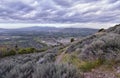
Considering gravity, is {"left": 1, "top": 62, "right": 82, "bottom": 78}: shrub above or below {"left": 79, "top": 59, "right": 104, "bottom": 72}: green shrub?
above

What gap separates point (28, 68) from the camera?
604 centimetres

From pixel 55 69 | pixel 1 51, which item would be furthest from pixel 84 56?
pixel 1 51

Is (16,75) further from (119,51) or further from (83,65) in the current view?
(119,51)

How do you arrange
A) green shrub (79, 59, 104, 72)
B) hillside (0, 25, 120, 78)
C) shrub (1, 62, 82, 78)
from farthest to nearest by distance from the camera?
green shrub (79, 59, 104, 72)
hillside (0, 25, 120, 78)
shrub (1, 62, 82, 78)

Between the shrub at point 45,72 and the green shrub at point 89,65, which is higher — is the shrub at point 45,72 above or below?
above

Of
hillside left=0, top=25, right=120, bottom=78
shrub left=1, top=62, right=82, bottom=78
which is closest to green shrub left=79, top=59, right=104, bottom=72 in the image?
hillside left=0, top=25, right=120, bottom=78

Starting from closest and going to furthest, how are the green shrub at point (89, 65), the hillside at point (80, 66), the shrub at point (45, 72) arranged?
the shrub at point (45, 72) → the hillside at point (80, 66) → the green shrub at point (89, 65)

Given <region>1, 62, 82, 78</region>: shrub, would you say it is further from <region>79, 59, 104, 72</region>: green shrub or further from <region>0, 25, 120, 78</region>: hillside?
<region>79, 59, 104, 72</region>: green shrub

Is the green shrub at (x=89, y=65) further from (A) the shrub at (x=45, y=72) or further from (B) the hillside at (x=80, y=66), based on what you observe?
(A) the shrub at (x=45, y=72)

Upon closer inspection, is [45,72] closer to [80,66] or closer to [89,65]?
[80,66]

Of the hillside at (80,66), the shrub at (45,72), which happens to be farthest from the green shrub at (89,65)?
the shrub at (45,72)

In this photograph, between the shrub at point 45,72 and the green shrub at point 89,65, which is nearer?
the shrub at point 45,72

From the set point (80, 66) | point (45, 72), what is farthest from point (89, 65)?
point (45, 72)

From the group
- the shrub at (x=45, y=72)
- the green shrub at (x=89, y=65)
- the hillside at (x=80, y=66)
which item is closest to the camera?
the shrub at (x=45, y=72)
